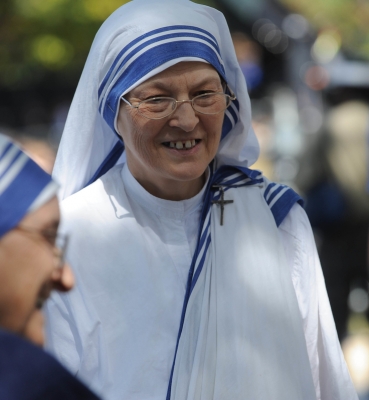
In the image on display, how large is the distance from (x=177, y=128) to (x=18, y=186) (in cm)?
123

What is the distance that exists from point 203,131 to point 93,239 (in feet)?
1.80

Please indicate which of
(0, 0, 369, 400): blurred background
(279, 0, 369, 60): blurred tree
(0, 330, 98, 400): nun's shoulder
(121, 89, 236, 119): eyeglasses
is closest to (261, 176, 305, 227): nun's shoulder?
(121, 89, 236, 119): eyeglasses

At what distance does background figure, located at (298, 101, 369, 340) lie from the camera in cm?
605

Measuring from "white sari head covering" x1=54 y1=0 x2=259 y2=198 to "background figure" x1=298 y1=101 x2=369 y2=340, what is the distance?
321cm

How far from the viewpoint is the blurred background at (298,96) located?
20.1 ft

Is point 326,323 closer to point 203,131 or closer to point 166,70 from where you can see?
point 203,131

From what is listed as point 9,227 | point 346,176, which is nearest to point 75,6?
point 346,176

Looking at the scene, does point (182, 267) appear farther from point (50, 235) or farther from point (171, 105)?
point (50, 235)

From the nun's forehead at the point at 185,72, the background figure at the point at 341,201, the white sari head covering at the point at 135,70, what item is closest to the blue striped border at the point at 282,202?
the white sari head covering at the point at 135,70

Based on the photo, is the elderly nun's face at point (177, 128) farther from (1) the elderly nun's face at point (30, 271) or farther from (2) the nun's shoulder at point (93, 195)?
(1) the elderly nun's face at point (30, 271)

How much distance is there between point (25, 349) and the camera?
1.33 meters

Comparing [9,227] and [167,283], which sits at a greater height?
[9,227]

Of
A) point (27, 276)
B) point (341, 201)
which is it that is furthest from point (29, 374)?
point (341, 201)

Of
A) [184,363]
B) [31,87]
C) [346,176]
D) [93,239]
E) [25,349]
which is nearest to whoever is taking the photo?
[25,349]
